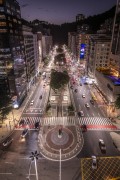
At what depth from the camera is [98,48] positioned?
106 metres

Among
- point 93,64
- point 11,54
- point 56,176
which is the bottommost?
point 56,176

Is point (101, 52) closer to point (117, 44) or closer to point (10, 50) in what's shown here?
point (117, 44)

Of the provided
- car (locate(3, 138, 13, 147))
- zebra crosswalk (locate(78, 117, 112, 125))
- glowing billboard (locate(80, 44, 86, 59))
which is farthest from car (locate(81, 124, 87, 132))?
glowing billboard (locate(80, 44, 86, 59))

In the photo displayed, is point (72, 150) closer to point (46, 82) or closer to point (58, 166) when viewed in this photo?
point (58, 166)

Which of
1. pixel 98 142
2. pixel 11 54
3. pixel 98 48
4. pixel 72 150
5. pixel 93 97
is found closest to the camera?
pixel 72 150

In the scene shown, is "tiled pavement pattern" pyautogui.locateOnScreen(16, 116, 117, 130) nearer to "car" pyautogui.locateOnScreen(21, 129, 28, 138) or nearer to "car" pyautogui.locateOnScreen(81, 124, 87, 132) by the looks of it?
"car" pyautogui.locateOnScreen(81, 124, 87, 132)

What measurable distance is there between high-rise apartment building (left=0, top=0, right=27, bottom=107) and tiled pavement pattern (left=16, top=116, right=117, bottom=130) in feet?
54.8

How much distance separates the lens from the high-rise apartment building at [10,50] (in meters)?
62.0

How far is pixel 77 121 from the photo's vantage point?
204 ft

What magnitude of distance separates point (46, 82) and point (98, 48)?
4511 centimetres

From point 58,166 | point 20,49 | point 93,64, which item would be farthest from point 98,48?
point 58,166

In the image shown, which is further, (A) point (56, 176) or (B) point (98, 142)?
(B) point (98, 142)

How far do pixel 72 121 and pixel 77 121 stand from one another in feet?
6.80

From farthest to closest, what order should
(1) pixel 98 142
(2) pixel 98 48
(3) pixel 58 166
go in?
(2) pixel 98 48 → (1) pixel 98 142 → (3) pixel 58 166
